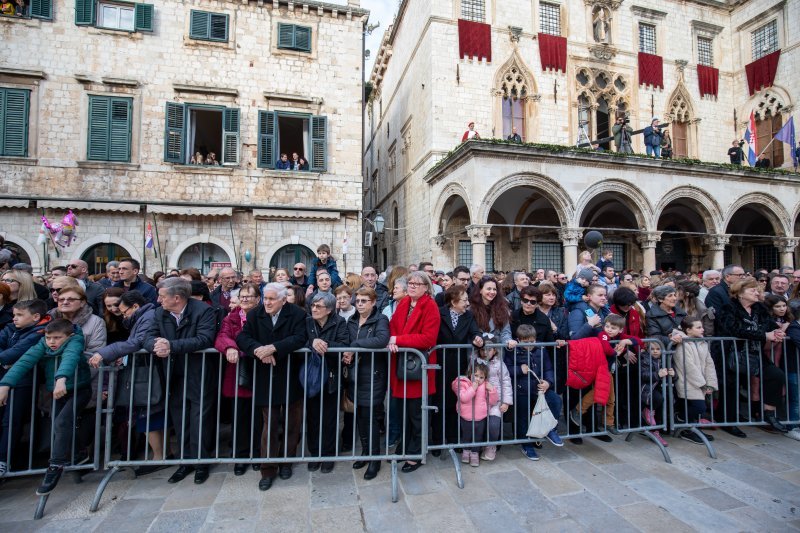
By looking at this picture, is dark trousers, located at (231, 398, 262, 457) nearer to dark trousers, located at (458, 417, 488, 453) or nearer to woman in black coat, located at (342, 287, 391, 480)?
woman in black coat, located at (342, 287, 391, 480)

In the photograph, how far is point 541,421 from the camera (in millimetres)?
3932

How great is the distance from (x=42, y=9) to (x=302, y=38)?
25.2 feet

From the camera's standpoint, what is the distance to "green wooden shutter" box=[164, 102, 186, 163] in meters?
12.7

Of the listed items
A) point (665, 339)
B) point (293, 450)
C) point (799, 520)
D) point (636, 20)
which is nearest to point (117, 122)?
point (293, 450)

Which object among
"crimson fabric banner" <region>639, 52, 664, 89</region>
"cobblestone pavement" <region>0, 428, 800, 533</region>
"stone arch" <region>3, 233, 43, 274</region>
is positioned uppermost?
"crimson fabric banner" <region>639, 52, 664, 89</region>

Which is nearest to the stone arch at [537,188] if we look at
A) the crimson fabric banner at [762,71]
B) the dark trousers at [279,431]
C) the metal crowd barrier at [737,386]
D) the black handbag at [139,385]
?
the metal crowd barrier at [737,386]

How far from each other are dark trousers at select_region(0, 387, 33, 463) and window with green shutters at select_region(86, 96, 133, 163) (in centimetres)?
1130

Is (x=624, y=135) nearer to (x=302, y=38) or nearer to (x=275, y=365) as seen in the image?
(x=302, y=38)

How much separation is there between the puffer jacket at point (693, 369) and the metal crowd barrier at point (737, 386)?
0.01 meters

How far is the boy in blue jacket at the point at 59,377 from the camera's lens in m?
3.29

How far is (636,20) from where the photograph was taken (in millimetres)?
18453

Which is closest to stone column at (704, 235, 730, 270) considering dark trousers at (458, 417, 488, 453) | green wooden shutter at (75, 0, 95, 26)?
dark trousers at (458, 417, 488, 453)

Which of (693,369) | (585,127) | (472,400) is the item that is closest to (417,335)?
(472,400)

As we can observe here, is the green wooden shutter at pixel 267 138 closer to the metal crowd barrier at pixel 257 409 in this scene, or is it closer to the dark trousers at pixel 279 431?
the metal crowd barrier at pixel 257 409
